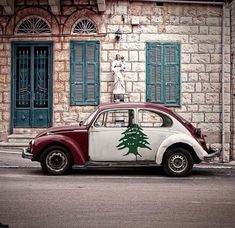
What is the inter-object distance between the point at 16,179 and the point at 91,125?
2.19 m

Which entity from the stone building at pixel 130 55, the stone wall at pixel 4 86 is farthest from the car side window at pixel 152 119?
the stone wall at pixel 4 86

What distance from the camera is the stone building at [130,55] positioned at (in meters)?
14.9

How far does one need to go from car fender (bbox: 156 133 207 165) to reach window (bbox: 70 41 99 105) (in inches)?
183

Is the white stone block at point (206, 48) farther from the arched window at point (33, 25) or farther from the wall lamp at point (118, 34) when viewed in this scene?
the arched window at point (33, 25)

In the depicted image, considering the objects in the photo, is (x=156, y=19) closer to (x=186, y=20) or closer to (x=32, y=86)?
(x=186, y=20)

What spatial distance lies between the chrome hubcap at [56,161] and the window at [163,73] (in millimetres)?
4986

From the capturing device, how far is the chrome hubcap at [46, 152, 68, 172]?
10836 millimetres

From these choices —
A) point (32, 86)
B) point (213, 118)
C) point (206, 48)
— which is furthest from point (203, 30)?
point (32, 86)

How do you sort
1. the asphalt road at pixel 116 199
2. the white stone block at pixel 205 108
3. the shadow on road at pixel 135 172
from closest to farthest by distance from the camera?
the asphalt road at pixel 116 199, the shadow on road at pixel 135 172, the white stone block at pixel 205 108

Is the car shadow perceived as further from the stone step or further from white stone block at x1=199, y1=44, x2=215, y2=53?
white stone block at x1=199, y1=44, x2=215, y2=53

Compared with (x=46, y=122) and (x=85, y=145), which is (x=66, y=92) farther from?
(x=85, y=145)

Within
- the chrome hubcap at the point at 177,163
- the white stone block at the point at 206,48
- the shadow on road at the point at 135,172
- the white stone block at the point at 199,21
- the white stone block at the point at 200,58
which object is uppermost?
the white stone block at the point at 199,21

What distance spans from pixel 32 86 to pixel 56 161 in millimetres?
4864

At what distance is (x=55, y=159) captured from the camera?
10852mm
